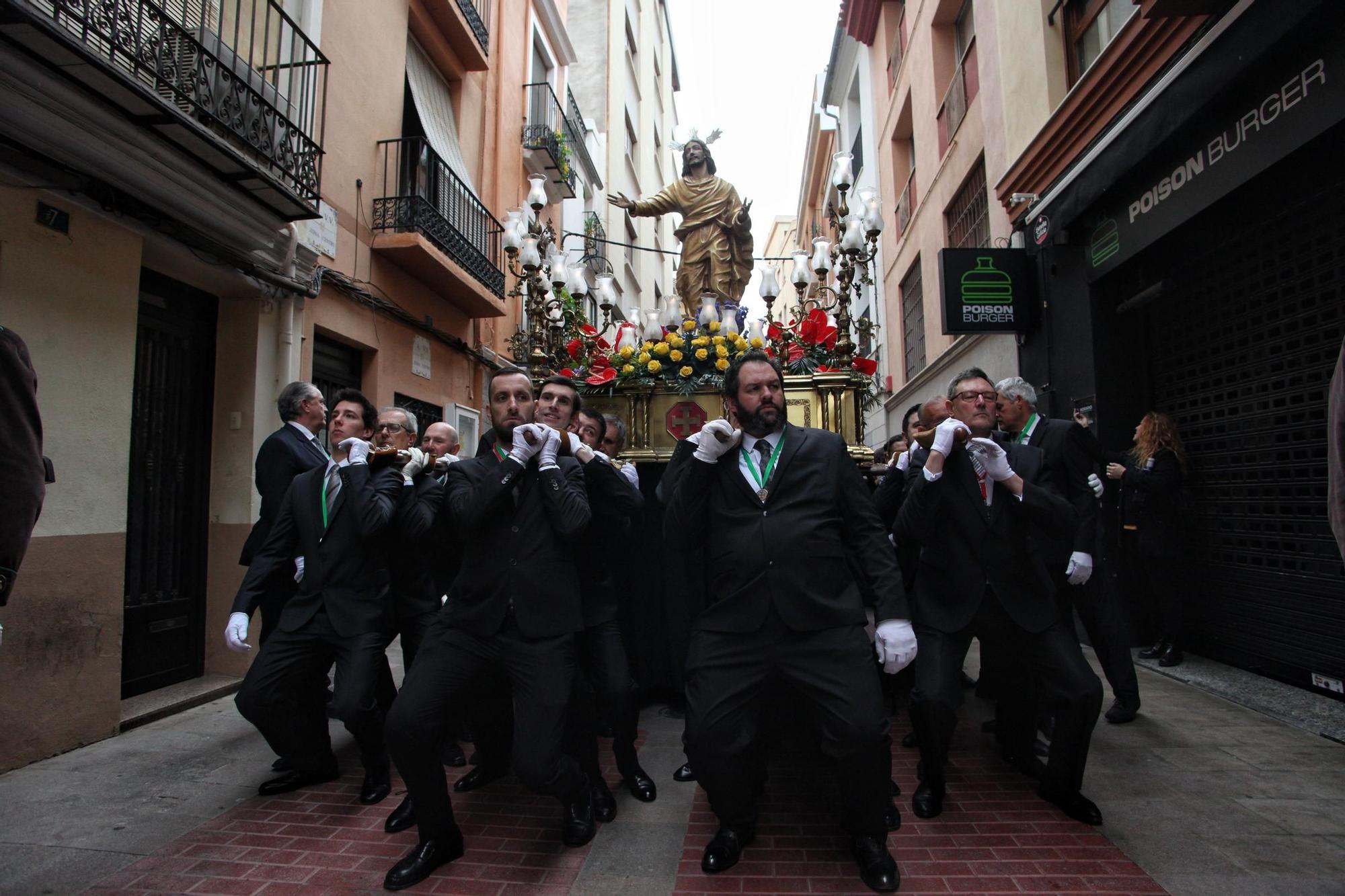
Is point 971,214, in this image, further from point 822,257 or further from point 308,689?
point 308,689

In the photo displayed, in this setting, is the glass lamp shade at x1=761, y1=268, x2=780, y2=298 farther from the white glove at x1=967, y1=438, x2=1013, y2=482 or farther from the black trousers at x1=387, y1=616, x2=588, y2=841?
the black trousers at x1=387, y1=616, x2=588, y2=841

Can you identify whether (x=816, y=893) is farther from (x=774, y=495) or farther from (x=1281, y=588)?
(x=1281, y=588)

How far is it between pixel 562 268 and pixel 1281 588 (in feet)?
18.5

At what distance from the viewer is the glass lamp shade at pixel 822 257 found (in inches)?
217

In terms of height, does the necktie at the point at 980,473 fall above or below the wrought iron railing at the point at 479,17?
below

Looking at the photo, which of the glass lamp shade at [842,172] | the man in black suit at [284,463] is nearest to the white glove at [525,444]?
the man in black suit at [284,463]

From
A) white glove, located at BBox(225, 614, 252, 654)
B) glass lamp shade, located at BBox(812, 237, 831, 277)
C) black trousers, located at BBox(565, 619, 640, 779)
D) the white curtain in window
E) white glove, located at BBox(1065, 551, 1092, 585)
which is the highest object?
the white curtain in window

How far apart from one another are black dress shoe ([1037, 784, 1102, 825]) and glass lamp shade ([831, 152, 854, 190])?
4.23 metres

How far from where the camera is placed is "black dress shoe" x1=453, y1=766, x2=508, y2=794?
11.4 feet

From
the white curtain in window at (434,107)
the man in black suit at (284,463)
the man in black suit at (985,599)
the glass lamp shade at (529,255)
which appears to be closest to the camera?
the man in black suit at (985,599)

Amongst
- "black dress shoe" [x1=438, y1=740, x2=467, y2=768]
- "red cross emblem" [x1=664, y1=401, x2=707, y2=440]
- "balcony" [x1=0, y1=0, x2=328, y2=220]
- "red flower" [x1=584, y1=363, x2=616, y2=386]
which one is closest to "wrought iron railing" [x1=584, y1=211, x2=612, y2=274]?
"balcony" [x1=0, y1=0, x2=328, y2=220]

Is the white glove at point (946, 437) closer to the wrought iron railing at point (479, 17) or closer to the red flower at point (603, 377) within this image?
the red flower at point (603, 377)

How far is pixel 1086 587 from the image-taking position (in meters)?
3.95

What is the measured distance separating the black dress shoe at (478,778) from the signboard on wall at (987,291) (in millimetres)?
6249
